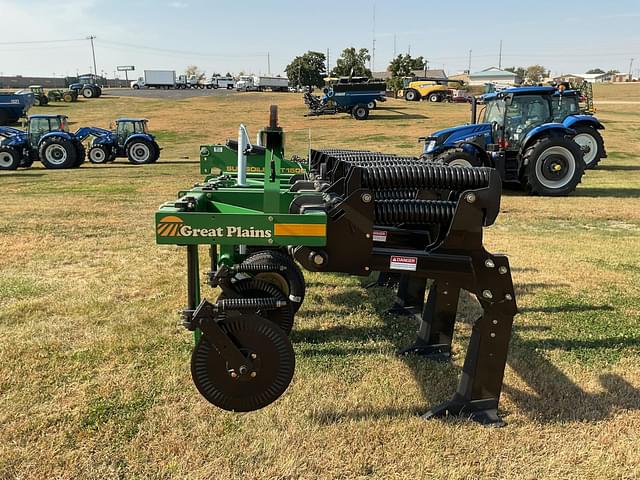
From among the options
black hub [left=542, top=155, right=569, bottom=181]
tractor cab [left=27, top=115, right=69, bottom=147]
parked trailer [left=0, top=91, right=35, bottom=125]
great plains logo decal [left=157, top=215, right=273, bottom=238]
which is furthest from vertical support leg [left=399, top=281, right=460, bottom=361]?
parked trailer [left=0, top=91, right=35, bottom=125]

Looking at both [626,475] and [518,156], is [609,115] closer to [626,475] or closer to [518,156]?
[518,156]

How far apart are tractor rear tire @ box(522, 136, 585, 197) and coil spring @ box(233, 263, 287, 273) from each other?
32.1ft

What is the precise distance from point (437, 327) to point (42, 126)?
62.4ft

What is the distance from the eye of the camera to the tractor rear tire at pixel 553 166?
1201cm

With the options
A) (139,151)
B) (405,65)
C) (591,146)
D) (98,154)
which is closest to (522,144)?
(591,146)

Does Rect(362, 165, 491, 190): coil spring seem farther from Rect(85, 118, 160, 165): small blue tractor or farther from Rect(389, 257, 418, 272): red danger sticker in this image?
Rect(85, 118, 160, 165): small blue tractor

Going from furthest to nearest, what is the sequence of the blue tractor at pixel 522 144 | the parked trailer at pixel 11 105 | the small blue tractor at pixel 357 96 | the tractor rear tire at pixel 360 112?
the small blue tractor at pixel 357 96
the tractor rear tire at pixel 360 112
the parked trailer at pixel 11 105
the blue tractor at pixel 522 144

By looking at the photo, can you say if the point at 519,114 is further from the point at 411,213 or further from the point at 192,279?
the point at 192,279

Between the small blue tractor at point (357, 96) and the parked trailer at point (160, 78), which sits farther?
the parked trailer at point (160, 78)

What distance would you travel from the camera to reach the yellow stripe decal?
290 cm

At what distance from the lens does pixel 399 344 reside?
4.28 m

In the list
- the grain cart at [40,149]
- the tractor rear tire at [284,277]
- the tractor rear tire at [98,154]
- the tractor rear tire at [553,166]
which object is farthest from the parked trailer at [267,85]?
the tractor rear tire at [284,277]

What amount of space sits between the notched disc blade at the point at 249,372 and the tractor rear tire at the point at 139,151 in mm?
18089

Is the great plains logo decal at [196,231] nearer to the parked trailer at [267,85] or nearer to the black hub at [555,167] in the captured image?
the black hub at [555,167]
